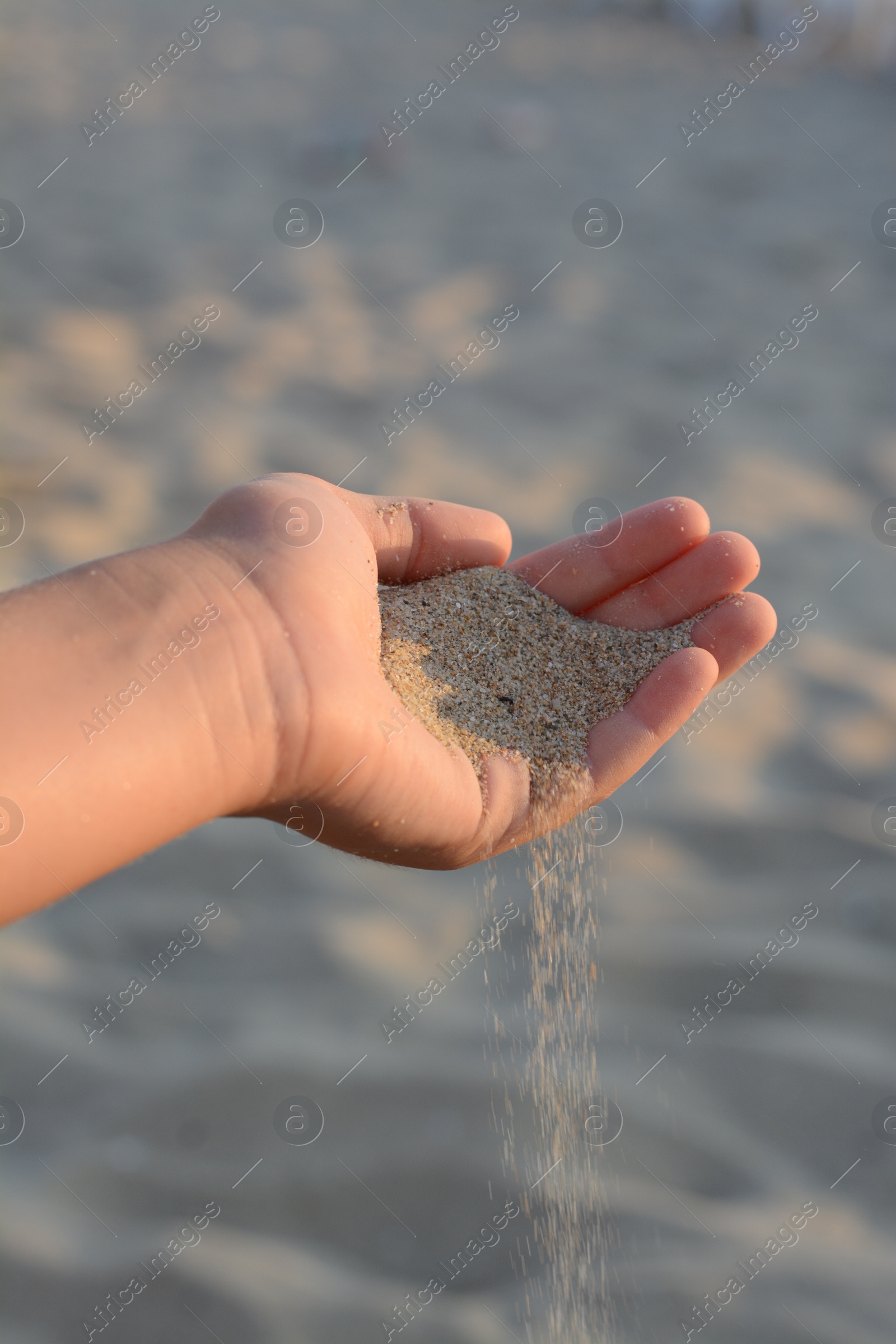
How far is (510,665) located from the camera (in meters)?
1.96

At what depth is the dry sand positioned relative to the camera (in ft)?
5.93

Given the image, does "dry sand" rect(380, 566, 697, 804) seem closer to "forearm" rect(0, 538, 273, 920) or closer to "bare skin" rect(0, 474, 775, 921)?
"bare skin" rect(0, 474, 775, 921)

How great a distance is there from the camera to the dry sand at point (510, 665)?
5.93 ft

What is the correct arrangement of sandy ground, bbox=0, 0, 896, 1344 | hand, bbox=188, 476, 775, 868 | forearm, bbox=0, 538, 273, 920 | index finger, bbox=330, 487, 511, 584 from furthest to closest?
1. sandy ground, bbox=0, 0, 896, 1344
2. index finger, bbox=330, 487, 511, 584
3. hand, bbox=188, 476, 775, 868
4. forearm, bbox=0, 538, 273, 920

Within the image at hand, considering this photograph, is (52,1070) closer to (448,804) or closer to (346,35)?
(448,804)

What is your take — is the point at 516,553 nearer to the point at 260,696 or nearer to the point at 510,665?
the point at 510,665

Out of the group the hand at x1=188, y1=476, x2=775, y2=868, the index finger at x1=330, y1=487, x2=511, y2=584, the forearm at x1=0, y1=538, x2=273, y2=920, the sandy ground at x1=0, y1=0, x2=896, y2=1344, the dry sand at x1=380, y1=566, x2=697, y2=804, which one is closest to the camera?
the forearm at x1=0, y1=538, x2=273, y2=920

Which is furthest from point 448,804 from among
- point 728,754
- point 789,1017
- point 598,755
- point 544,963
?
point 728,754

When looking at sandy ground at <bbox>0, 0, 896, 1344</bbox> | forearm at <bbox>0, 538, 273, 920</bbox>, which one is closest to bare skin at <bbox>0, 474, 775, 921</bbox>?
forearm at <bbox>0, 538, 273, 920</bbox>

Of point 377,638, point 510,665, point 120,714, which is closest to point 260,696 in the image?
point 120,714

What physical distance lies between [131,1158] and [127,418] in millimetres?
2488

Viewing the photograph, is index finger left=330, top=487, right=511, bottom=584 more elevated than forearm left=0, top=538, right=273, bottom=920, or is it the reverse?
index finger left=330, top=487, right=511, bottom=584

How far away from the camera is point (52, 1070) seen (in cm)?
228

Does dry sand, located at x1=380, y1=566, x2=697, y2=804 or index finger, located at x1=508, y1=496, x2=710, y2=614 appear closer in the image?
dry sand, located at x1=380, y1=566, x2=697, y2=804
